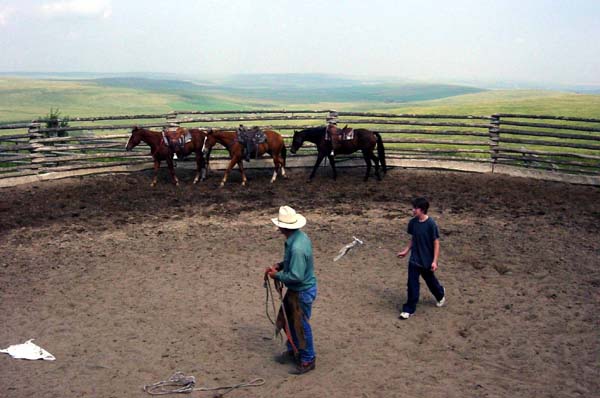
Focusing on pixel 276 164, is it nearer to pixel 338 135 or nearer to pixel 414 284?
pixel 338 135

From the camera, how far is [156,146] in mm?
14789

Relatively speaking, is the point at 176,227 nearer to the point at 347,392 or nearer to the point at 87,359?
the point at 87,359

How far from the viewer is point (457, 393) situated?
17.4ft

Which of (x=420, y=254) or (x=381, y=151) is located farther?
(x=381, y=151)

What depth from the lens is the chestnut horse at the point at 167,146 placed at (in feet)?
47.7

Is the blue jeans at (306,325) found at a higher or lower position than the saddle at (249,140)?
lower

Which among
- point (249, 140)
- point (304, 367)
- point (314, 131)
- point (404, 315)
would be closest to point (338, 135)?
point (314, 131)

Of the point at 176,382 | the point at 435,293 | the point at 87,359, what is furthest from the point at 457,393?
the point at 87,359

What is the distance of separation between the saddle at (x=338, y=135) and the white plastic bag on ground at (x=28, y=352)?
9.90 m

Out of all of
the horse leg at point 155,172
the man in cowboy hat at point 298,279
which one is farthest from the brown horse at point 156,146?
the man in cowboy hat at point 298,279

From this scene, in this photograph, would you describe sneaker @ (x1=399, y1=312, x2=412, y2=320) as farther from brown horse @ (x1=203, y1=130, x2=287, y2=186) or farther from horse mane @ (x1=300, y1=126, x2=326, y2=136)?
horse mane @ (x1=300, y1=126, x2=326, y2=136)

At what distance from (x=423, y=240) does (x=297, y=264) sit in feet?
7.11

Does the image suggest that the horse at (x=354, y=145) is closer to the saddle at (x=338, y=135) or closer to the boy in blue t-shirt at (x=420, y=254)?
the saddle at (x=338, y=135)

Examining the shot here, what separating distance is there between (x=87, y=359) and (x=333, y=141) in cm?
987
